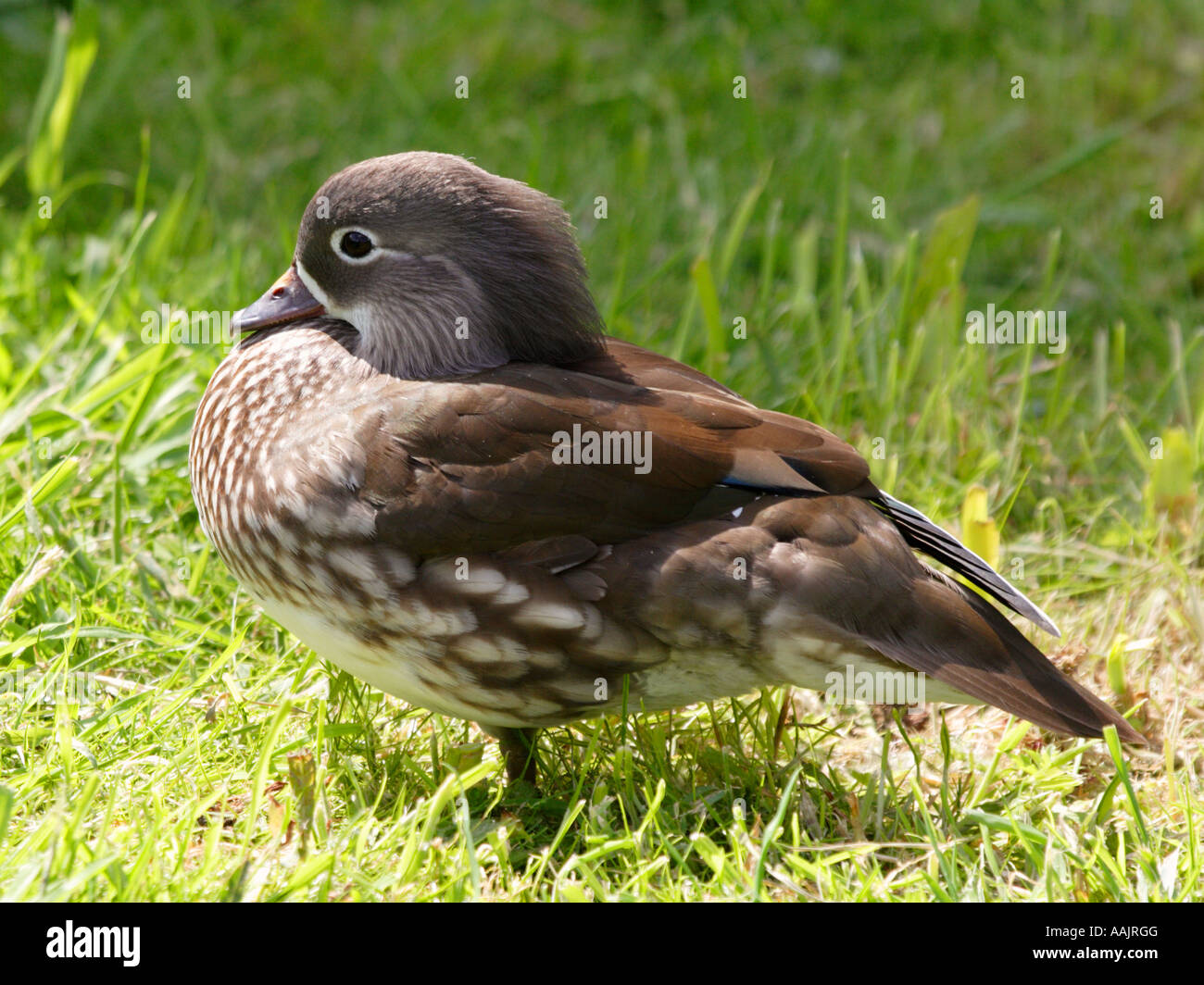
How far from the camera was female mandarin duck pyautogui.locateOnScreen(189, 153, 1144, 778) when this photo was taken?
2.47 meters

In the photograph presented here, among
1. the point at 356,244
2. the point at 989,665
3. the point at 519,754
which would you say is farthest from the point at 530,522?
the point at 989,665

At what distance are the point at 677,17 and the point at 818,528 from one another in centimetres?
365

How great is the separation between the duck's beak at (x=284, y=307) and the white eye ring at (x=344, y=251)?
145mm

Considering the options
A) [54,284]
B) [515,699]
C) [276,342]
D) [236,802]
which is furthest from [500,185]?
[54,284]

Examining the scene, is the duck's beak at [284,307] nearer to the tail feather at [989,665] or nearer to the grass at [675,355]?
the grass at [675,355]

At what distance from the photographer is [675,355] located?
374cm

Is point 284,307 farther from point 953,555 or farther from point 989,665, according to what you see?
point 989,665

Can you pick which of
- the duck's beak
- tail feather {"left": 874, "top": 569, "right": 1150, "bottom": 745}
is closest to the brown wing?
tail feather {"left": 874, "top": 569, "right": 1150, "bottom": 745}

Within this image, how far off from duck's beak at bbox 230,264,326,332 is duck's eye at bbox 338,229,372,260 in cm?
16

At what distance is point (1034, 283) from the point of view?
15.0ft

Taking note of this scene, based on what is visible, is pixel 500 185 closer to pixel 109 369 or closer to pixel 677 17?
pixel 109 369

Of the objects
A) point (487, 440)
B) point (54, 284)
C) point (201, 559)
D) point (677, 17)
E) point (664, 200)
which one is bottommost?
point (201, 559)

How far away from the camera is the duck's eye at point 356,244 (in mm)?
2727

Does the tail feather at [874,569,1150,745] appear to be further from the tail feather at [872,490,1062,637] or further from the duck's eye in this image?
the duck's eye
